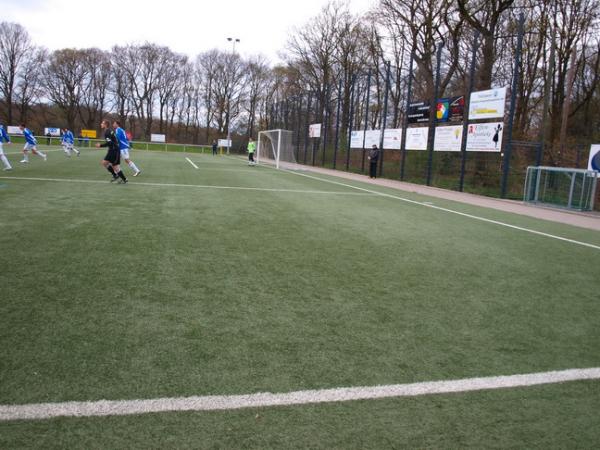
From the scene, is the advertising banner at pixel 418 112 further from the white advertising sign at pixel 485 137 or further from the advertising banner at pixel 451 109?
the white advertising sign at pixel 485 137

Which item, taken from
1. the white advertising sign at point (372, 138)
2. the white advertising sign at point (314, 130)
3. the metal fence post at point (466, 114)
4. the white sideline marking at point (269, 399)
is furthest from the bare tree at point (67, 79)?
the white sideline marking at point (269, 399)

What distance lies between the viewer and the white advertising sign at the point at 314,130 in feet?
112

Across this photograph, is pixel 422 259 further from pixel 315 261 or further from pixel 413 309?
pixel 413 309

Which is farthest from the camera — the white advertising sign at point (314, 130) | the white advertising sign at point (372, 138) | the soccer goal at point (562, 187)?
the white advertising sign at point (314, 130)

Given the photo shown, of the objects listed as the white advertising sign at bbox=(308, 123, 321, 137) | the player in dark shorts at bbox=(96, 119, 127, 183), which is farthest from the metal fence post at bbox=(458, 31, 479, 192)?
the white advertising sign at bbox=(308, 123, 321, 137)

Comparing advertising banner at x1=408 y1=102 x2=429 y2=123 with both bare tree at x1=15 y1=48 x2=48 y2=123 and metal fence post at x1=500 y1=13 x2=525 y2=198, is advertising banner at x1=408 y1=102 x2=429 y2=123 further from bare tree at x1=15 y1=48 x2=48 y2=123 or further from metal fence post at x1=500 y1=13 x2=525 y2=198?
bare tree at x1=15 y1=48 x2=48 y2=123

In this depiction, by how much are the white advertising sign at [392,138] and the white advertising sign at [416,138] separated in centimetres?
82

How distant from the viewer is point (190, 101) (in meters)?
79.0

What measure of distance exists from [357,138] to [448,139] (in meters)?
9.53

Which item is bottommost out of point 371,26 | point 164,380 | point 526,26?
point 164,380

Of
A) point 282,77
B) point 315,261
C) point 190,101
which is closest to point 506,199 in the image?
point 315,261

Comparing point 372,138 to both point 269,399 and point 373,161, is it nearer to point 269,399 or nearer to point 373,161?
point 373,161

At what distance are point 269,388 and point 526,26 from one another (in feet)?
102

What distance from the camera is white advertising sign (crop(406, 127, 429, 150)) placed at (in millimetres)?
21156
